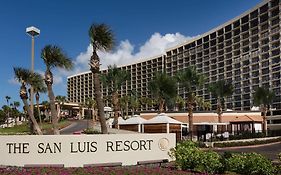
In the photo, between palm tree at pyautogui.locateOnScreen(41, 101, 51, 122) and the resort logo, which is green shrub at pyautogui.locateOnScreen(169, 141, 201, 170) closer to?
the resort logo

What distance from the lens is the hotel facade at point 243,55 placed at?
10431 centimetres

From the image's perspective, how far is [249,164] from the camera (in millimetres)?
15883

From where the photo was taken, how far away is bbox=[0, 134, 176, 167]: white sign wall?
60.7ft

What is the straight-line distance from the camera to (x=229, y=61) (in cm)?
12269

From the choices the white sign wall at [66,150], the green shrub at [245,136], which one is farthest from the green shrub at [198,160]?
the green shrub at [245,136]

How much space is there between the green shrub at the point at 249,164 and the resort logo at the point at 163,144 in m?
4.58

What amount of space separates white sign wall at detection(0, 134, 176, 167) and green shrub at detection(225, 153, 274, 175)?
17.7ft

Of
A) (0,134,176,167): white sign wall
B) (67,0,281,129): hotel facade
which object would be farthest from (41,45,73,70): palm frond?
(67,0,281,129): hotel facade

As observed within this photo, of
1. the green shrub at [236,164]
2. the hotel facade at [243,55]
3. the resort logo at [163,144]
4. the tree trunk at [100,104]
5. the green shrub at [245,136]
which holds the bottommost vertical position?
the green shrub at [245,136]

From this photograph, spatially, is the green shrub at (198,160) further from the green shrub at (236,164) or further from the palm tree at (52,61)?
the palm tree at (52,61)

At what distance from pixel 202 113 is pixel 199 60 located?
76496mm

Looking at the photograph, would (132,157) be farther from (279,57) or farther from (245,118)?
(279,57)

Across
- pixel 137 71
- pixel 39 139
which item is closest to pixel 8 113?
pixel 137 71

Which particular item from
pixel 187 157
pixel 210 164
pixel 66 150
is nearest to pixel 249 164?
pixel 210 164
